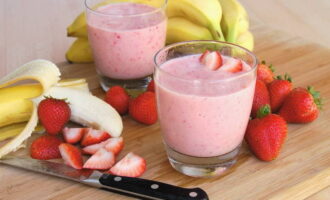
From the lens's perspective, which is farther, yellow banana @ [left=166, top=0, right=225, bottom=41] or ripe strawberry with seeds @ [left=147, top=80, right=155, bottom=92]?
yellow banana @ [left=166, top=0, right=225, bottom=41]

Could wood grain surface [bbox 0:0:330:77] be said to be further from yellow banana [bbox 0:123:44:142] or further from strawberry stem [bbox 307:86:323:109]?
strawberry stem [bbox 307:86:323:109]

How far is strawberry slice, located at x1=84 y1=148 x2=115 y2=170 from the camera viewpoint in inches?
59.2

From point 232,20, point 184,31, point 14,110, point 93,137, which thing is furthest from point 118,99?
point 232,20

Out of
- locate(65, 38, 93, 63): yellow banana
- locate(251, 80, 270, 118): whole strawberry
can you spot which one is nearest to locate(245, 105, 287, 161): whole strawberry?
locate(251, 80, 270, 118): whole strawberry

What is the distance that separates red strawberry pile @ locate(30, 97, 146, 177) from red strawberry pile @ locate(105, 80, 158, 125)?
0.12 m

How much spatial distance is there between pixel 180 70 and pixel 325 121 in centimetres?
50

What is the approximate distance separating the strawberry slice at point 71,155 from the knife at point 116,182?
2 cm

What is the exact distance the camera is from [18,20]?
8.63 ft

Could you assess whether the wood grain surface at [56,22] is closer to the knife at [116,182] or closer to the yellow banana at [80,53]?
the yellow banana at [80,53]

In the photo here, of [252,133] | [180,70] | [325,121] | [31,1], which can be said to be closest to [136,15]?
[180,70]

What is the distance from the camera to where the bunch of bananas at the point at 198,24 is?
1.93 meters

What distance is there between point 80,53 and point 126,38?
0.32m

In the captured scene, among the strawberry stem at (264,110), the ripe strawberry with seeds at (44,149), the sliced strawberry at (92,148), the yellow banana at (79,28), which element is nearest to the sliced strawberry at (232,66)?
the strawberry stem at (264,110)

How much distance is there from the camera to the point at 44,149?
5.14 ft
